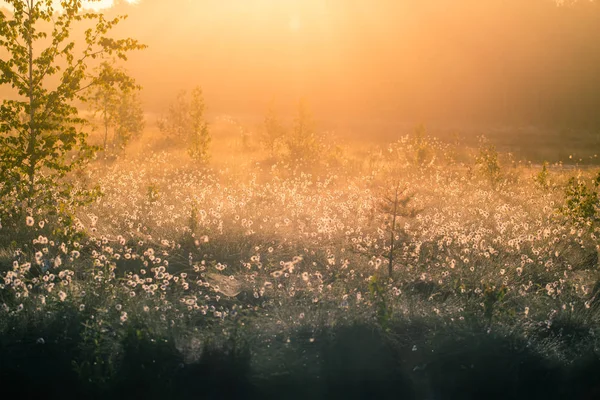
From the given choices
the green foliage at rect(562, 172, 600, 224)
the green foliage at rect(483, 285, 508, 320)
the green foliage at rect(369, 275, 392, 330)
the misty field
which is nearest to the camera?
the misty field

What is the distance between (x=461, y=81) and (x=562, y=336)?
7910cm

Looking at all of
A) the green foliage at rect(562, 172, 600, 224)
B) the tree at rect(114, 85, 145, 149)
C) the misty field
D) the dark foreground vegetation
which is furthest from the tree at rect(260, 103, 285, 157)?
the dark foreground vegetation

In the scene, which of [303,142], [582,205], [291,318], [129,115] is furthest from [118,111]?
[291,318]

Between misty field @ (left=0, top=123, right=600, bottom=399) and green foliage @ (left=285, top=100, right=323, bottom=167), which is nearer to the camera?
misty field @ (left=0, top=123, right=600, bottom=399)

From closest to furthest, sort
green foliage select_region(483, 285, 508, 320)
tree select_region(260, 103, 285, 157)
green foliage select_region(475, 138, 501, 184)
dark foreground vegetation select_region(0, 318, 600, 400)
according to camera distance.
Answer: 1. dark foreground vegetation select_region(0, 318, 600, 400)
2. green foliage select_region(483, 285, 508, 320)
3. green foliage select_region(475, 138, 501, 184)
4. tree select_region(260, 103, 285, 157)

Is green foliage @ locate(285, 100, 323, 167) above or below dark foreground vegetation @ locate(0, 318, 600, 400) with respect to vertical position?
above

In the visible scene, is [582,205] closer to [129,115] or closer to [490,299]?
[490,299]

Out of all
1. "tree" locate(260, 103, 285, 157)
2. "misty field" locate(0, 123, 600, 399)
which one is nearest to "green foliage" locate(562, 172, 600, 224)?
"misty field" locate(0, 123, 600, 399)

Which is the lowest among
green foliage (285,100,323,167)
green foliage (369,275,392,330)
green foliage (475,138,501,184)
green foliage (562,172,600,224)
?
green foliage (369,275,392,330)

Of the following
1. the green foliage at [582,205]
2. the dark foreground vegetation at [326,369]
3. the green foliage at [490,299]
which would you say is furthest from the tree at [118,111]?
the green foliage at [582,205]

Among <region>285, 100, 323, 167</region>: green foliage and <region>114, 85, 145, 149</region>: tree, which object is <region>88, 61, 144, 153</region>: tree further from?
<region>285, 100, 323, 167</region>: green foliage

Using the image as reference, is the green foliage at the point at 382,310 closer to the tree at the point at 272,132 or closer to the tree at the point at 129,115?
the tree at the point at 129,115

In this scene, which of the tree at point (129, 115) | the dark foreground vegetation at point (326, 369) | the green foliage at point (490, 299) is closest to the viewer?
the dark foreground vegetation at point (326, 369)

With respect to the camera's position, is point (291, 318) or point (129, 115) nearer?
point (291, 318)
